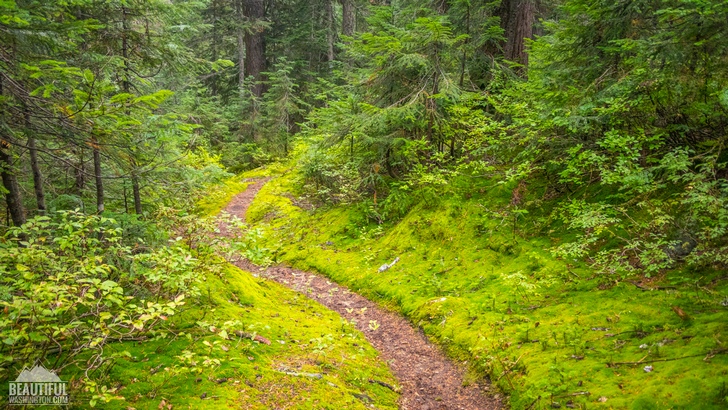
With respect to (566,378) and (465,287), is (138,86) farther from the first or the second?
(566,378)

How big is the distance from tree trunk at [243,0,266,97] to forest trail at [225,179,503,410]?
1936 cm

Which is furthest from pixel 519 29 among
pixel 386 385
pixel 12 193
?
pixel 12 193

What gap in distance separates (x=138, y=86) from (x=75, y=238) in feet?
18.5

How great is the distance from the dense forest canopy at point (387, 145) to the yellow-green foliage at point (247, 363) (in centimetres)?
42

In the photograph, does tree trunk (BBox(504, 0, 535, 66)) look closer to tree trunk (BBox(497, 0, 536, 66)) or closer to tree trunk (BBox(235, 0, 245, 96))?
tree trunk (BBox(497, 0, 536, 66))

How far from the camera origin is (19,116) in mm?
4641

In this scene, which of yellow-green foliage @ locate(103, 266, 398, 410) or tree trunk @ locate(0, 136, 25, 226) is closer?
yellow-green foliage @ locate(103, 266, 398, 410)

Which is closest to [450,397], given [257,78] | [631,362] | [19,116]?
[631,362]

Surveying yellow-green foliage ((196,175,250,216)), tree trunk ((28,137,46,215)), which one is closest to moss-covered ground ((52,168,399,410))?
tree trunk ((28,137,46,215))

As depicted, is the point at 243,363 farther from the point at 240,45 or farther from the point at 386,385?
the point at 240,45

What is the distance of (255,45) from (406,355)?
24814 mm

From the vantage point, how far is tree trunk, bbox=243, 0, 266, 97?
24203 mm

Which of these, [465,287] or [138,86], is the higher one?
[138,86]

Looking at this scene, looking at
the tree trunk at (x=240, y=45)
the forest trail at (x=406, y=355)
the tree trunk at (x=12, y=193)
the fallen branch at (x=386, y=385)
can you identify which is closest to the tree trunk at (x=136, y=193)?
the tree trunk at (x=12, y=193)
